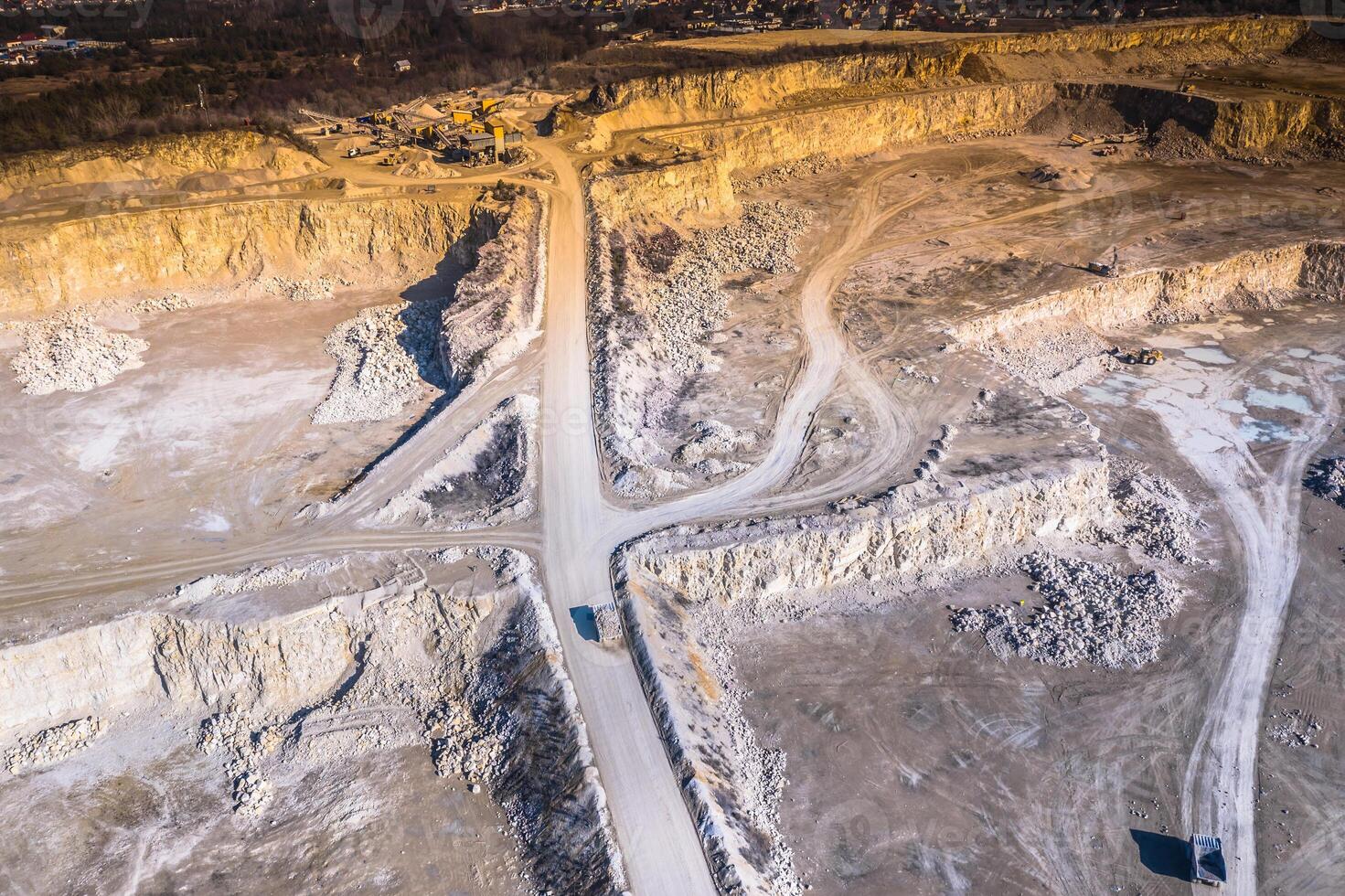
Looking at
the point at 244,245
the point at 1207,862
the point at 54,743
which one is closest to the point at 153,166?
the point at 244,245

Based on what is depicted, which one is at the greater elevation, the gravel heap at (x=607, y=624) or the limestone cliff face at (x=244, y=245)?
the limestone cliff face at (x=244, y=245)

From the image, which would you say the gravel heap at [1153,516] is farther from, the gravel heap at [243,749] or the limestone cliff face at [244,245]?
the limestone cliff face at [244,245]

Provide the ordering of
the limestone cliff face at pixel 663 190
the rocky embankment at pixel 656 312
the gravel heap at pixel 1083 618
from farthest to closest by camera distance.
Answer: the limestone cliff face at pixel 663 190 < the rocky embankment at pixel 656 312 < the gravel heap at pixel 1083 618

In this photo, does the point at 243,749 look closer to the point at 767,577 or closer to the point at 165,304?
the point at 767,577

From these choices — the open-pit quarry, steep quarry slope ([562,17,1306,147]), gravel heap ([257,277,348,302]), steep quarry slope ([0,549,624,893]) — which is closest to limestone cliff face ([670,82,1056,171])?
steep quarry slope ([562,17,1306,147])

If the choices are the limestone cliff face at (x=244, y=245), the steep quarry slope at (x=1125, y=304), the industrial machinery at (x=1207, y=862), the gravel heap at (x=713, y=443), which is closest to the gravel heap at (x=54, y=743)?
the gravel heap at (x=713, y=443)

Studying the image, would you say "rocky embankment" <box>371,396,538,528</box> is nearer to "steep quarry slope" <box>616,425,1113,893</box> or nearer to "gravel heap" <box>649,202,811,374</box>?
"steep quarry slope" <box>616,425,1113,893</box>

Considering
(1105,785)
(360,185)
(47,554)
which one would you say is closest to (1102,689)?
(1105,785)
